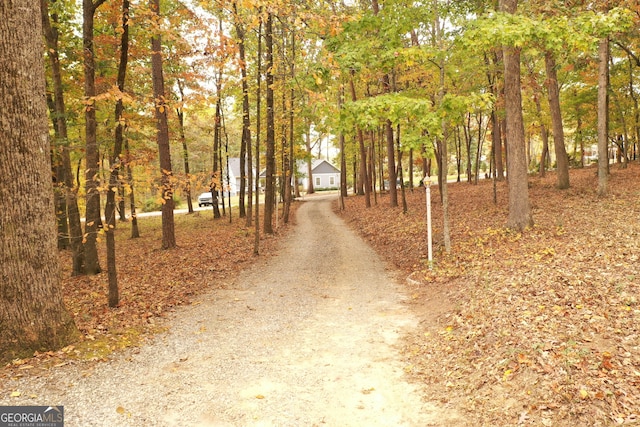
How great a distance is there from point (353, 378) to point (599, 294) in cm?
405

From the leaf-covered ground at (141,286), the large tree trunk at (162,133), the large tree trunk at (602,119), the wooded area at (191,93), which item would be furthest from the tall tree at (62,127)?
the large tree trunk at (602,119)

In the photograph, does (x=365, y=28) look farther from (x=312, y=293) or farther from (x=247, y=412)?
(x=247, y=412)

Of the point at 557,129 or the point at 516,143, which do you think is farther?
the point at 557,129

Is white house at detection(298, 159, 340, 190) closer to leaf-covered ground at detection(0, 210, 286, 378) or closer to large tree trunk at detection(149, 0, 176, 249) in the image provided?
leaf-covered ground at detection(0, 210, 286, 378)

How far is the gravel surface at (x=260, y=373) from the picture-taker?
4.30 m

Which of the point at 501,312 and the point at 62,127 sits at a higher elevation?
the point at 62,127

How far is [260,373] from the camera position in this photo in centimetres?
523

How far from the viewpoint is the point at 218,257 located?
43.2 ft

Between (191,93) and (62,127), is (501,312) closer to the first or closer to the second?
(191,93)

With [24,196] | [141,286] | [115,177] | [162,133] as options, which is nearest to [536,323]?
[24,196]

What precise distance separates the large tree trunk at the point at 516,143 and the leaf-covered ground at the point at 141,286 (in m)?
8.24

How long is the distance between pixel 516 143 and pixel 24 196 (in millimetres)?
11511

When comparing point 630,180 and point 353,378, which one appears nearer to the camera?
point 353,378

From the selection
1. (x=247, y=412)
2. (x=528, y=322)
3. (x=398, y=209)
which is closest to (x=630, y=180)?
(x=398, y=209)
